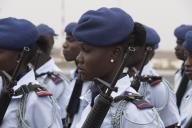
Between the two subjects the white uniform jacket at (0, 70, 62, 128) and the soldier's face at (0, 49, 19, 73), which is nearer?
the white uniform jacket at (0, 70, 62, 128)

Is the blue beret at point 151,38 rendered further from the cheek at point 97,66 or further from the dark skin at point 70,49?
the cheek at point 97,66

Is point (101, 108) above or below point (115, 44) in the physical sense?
below

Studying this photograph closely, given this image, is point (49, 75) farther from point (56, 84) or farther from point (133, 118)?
point (133, 118)

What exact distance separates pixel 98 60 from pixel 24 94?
63cm

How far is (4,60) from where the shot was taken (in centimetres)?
360

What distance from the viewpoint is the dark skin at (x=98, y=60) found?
10.0 ft

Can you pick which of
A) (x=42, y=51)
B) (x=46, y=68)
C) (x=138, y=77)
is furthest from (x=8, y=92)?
(x=42, y=51)

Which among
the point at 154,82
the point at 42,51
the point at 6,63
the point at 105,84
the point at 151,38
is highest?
the point at 105,84

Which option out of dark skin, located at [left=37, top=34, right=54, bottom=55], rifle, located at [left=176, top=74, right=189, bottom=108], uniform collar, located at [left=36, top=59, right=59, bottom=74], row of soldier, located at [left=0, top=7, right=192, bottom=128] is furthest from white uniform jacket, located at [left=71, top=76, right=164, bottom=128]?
dark skin, located at [left=37, top=34, right=54, bottom=55]

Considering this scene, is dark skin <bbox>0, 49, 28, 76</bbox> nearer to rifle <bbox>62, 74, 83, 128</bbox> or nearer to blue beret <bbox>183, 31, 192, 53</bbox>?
blue beret <bbox>183, 31, 192, 53</bbox>

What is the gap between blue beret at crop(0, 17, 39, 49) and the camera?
3600 millimetres

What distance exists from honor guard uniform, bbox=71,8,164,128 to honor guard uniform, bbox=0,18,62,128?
19.8 inches

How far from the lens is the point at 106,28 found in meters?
3.09

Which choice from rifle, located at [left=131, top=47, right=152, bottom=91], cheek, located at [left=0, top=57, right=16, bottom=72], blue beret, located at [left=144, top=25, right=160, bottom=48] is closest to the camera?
cheek, located at [left=0, top=57, right=16, bottom=72]
